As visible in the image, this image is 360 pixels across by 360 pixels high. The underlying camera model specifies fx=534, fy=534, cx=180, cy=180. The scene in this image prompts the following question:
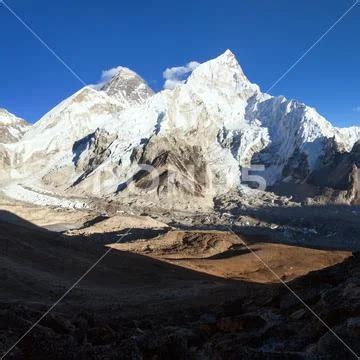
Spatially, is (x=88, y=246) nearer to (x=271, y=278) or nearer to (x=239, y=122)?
(x=271, y=278)

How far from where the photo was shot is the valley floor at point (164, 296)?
7.50 m

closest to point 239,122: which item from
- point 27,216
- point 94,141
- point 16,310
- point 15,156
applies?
point 94,141

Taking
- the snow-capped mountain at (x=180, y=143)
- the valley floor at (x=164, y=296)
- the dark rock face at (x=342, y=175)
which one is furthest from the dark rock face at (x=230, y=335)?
the dark rock face at (x=342, y=175)

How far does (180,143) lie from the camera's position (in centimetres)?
7644

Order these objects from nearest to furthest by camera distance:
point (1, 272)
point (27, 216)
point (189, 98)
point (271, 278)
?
point (1, 272), point (271, 278), point (27, 216), point (189, 98)

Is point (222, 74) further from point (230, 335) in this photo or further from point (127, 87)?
point (230, 335)

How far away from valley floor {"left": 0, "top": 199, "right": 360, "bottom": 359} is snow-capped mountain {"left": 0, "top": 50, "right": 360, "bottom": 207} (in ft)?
88.7

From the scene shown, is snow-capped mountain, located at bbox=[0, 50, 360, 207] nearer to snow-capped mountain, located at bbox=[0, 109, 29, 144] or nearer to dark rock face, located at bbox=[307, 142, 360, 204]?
dark rock face, located at bbox=[307, 142, 360, 204]

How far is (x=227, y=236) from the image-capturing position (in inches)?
1468

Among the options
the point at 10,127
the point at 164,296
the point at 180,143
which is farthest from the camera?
the point at 10,127

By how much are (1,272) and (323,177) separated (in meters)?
71.0

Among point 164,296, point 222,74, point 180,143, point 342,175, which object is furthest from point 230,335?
point 222,74

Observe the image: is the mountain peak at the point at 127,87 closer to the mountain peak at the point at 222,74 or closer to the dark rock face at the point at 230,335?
the mountain peak at the point at 222,74

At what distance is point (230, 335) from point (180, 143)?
6851 cm
